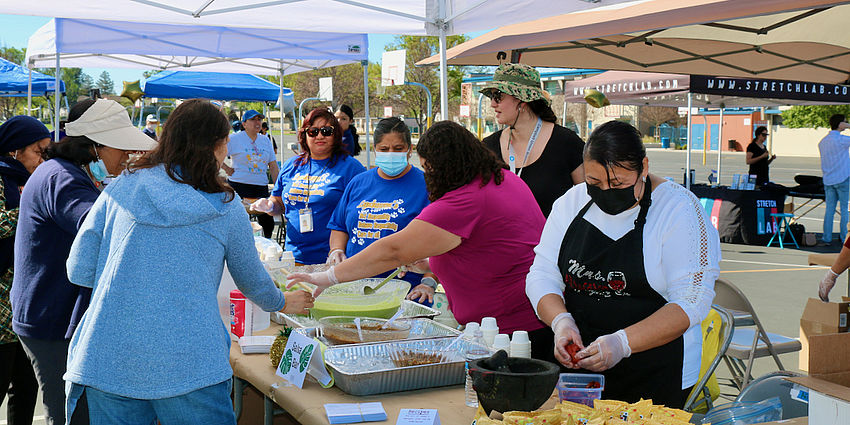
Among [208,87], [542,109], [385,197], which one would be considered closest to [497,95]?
[542,109]

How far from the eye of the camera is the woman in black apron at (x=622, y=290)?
192 centimetres

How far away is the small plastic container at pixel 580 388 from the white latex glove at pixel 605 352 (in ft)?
0.15

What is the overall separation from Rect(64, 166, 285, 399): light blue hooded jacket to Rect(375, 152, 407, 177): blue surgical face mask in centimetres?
158

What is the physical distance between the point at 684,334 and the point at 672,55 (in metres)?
4.36

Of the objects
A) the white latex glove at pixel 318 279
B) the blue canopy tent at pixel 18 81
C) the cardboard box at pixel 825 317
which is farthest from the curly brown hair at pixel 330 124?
the blue canopy tent at pixel 18 81

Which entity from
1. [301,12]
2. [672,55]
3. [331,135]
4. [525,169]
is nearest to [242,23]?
[301,12]

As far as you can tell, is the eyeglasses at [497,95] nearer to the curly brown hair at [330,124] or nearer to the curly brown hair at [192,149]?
the curly brown hair at [330,124]

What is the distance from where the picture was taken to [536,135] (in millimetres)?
3389

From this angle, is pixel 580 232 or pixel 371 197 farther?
pixel 371 197

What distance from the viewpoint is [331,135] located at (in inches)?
155

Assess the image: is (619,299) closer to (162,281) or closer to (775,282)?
(162,281)

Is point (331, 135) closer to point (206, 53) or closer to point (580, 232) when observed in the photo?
point (580, 232)

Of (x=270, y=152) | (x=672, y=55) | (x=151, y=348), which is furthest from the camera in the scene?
(x=270, y=152)

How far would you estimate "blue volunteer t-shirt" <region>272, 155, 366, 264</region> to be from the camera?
3.82 m
